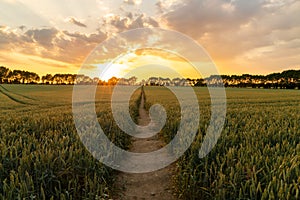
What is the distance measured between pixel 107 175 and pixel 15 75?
448ft

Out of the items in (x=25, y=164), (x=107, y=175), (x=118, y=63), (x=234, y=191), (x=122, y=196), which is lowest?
(x=122, y=196)

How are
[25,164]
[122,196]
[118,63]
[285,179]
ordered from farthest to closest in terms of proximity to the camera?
[118,63] < [122,196] < [25,164] < [285,179]

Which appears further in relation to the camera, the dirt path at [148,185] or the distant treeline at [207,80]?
the distant treeline at [207,80]

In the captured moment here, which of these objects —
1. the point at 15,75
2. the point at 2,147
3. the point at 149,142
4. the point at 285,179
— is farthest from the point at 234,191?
the point at 15,75

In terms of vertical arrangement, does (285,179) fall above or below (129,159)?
above

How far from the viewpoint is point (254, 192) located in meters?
→ 3.10

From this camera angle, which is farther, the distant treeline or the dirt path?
the distant treeline

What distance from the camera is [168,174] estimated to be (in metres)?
6.27

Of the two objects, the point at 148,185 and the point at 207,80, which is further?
the point at 207,80

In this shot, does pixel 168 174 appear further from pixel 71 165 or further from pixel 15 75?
pixel 15 75

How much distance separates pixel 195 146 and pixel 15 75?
13740 cm

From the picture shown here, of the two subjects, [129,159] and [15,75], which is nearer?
[129,159]

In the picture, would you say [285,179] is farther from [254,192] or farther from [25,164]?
[25,164]

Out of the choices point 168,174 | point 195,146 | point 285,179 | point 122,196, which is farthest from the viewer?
point 168,174
